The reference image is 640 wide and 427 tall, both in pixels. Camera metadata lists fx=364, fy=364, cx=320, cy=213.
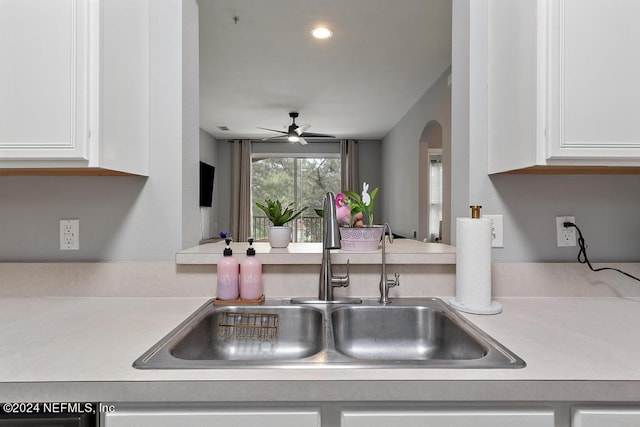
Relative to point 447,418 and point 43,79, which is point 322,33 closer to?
point 43,79

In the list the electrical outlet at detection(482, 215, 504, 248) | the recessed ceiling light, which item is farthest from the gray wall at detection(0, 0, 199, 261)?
the recessed ceiling light

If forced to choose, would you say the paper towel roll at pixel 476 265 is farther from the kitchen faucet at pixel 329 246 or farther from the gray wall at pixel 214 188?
the gray wall at pixel 214 188

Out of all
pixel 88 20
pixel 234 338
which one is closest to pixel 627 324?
pixel 234 338

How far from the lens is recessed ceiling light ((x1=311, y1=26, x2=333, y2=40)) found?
2898 millimetres

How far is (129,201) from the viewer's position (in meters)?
1.31

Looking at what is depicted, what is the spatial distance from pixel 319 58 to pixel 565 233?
9.27ft

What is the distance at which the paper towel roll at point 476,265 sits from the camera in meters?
1.10

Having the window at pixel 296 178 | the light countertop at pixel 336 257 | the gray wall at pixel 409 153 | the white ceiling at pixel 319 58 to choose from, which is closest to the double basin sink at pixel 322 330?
the light countertop at pixel 336 257

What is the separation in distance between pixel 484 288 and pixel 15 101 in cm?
145

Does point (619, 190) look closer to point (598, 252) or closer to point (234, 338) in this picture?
point (598, 252)

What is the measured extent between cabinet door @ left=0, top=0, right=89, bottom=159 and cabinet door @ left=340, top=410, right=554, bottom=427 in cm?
97

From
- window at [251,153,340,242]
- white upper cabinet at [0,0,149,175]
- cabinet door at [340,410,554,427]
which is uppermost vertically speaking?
window at [251,153,340,242]

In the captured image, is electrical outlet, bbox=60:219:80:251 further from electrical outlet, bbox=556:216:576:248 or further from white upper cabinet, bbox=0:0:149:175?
electrical outlet, bbox=556:216:576:248

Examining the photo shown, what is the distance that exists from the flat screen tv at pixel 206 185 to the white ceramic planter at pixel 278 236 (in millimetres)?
4859
